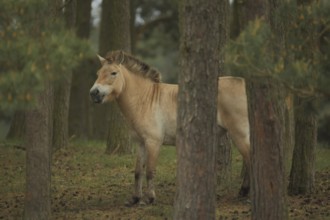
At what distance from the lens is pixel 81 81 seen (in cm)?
2370

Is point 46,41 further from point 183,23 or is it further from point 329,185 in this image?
point 329,185

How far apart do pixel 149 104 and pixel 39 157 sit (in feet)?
9.90

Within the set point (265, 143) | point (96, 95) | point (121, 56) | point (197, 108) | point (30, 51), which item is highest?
point (121, 56)

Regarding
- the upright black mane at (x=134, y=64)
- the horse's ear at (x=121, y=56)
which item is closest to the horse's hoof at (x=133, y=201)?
the upright black mane at (x=134, y=64)

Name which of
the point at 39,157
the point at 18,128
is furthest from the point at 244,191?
the point at 18,128

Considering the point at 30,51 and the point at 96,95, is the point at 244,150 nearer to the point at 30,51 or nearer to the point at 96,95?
the point at 96,95

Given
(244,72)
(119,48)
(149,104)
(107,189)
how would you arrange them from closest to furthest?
(244,72), (149,104), (107,189), (119,48)

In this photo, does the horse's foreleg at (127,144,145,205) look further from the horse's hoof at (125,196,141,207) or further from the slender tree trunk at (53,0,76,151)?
the slender tree trunk at (53,0,76,151)

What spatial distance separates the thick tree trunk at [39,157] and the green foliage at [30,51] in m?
2.02

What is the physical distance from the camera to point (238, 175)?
45.0 feet

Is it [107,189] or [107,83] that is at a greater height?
[107,83]

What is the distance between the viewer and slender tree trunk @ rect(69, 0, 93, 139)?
22531 mm

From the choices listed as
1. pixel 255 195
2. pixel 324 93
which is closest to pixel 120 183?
pixel 255 195

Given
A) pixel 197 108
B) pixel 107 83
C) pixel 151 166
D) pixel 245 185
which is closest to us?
pixel 197 108
